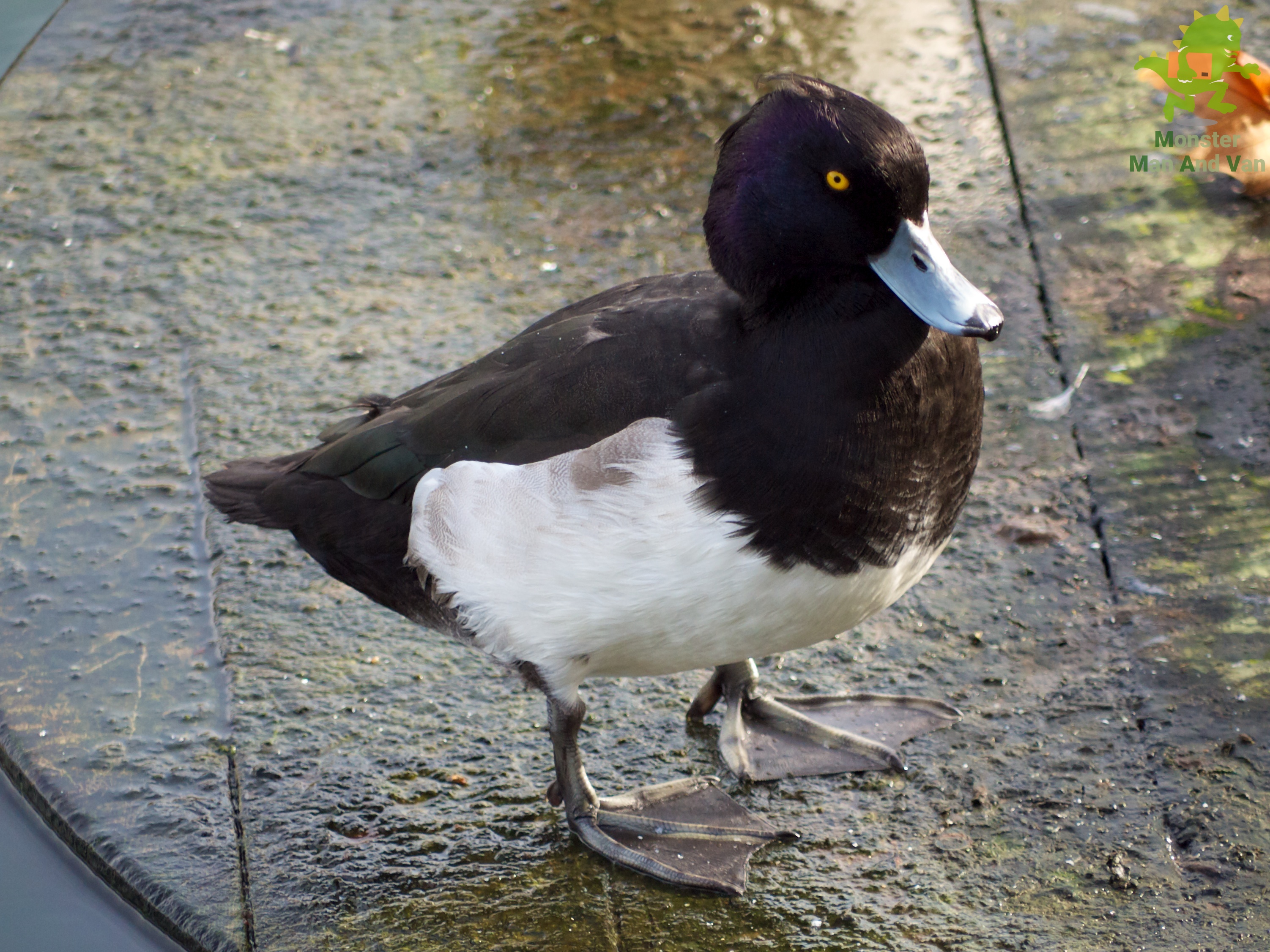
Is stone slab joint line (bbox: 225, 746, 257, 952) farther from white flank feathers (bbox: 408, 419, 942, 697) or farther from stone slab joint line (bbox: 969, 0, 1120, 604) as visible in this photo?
stone slab joint line (bbox: 969, 0, 1120, 604)

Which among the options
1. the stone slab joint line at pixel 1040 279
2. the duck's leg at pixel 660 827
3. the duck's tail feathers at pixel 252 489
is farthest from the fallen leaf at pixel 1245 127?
the duck's tail feathers at pixel 252 489

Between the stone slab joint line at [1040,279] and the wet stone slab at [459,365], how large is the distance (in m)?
0.02

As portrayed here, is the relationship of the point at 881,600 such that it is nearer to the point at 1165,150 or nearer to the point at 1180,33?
the point at 1165,150

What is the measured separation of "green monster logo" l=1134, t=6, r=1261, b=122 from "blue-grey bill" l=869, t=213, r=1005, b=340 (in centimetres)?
263

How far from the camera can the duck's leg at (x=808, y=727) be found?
9.59ft

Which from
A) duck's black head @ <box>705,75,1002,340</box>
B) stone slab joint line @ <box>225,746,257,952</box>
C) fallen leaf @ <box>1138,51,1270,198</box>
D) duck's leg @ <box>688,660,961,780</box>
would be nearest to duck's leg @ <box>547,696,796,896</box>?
duck's leg @ <box>688,660,961,780</box>

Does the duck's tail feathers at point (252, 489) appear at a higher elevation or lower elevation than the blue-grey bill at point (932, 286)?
lower

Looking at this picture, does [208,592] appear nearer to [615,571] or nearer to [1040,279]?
[615,571]

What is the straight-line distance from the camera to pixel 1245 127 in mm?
4359

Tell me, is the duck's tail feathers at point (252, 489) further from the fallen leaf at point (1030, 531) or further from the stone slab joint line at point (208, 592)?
the fallen leaf at point (1030, 531)

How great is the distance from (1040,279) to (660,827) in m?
2.36

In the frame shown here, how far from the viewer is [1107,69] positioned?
5074mm

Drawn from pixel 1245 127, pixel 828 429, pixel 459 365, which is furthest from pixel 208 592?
pixel 1245 127

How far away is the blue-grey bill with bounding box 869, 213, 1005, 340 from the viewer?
2.24m
